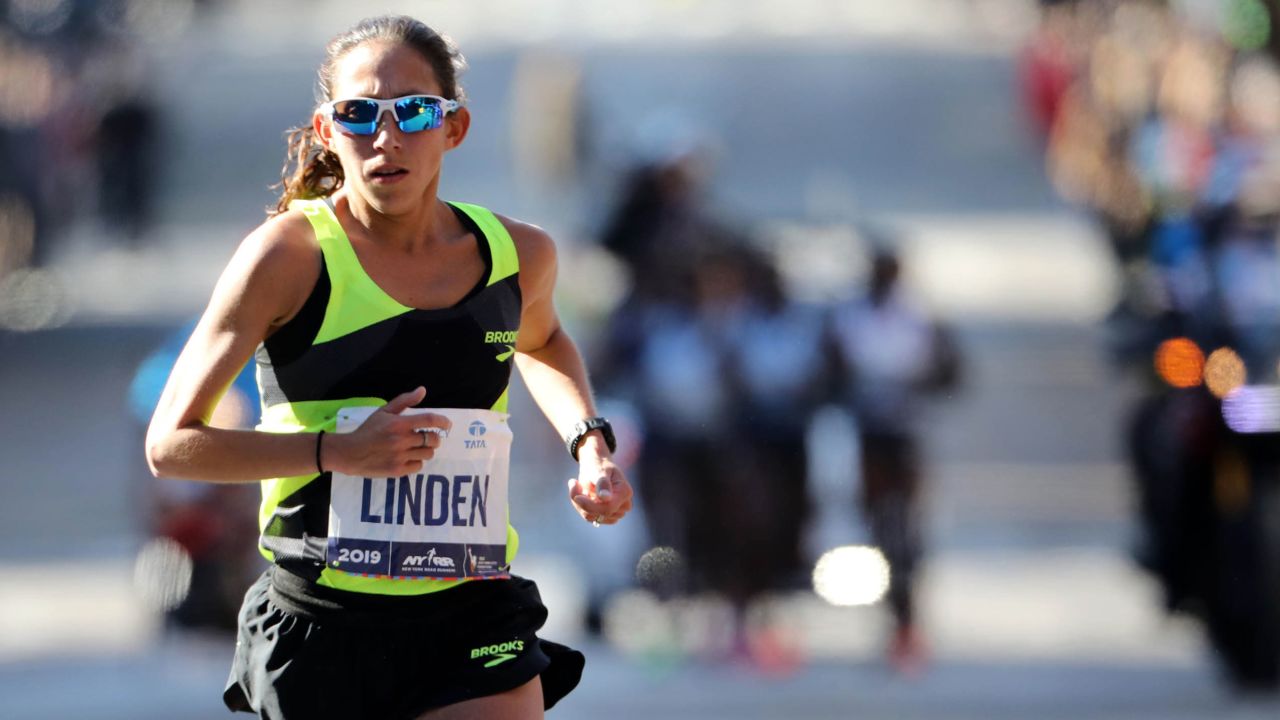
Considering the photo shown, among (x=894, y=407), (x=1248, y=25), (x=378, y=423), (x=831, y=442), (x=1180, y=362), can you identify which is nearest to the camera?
(x=378, y=423)

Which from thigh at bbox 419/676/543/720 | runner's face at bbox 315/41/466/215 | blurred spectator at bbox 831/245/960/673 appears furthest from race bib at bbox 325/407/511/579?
blurred spectator at bbox 831/245/960/673

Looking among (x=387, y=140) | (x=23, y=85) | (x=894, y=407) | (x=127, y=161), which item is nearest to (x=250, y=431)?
(x=387, y=140)

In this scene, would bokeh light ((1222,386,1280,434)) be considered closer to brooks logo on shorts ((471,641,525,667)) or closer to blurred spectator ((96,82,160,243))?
brooks logo on shorts ((471,641,525,667))

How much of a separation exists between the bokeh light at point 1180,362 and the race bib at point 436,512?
19.4ft

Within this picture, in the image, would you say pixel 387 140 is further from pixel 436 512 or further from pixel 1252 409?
pixel 1252 409

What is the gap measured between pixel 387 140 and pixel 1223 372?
6265 millimetres

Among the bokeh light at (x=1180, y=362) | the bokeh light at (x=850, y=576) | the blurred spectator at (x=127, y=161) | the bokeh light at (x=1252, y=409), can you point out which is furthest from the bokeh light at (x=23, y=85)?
the bokeh light at (x=1252, y=409)

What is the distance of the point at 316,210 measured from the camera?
163 inches

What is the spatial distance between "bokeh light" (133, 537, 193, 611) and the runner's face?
633 cm

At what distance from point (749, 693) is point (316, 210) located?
6.19 m

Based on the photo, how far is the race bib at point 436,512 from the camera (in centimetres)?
414

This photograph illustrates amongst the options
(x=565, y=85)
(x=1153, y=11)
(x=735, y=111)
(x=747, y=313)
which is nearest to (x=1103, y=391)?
(x=1153, y=11)

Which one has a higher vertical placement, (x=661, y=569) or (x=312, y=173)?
(x=312, y=173)

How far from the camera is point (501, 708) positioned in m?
4.20
